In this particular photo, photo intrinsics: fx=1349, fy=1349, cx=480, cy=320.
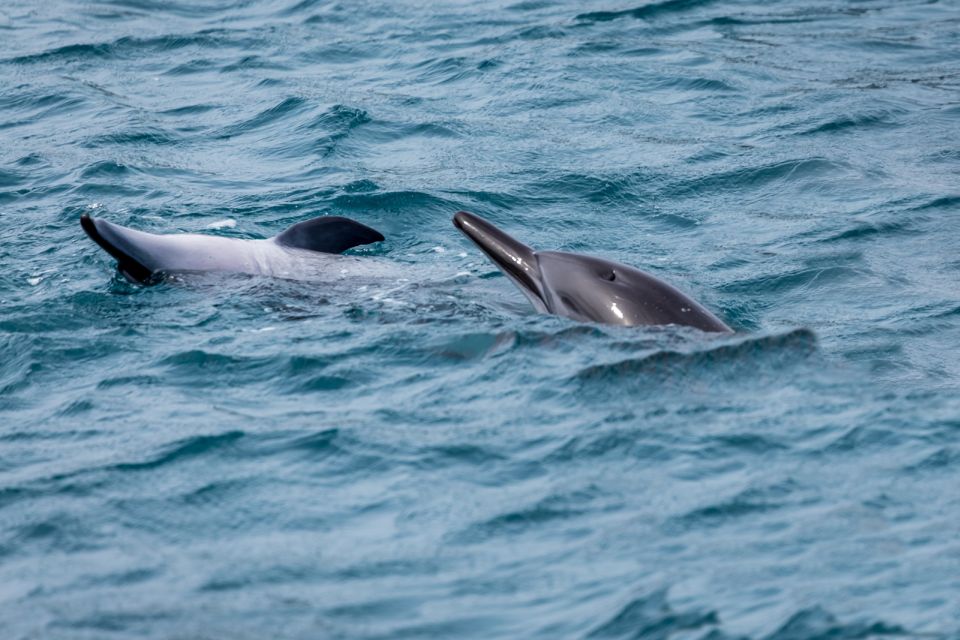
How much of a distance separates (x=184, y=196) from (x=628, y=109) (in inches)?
212

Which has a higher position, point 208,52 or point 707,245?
point 208,52

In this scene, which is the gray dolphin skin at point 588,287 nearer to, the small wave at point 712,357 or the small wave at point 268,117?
the small wave at point 712,357

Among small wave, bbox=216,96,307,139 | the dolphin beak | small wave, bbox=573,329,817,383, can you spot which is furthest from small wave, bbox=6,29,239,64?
small wave, bbox=573,329,817,383

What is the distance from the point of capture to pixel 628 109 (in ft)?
50.9

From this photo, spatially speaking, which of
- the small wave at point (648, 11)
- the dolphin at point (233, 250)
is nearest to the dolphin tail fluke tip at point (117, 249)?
the dolphin at point (233, 250)

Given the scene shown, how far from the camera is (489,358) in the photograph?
8406 mm

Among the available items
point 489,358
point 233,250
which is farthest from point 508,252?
point 233,250

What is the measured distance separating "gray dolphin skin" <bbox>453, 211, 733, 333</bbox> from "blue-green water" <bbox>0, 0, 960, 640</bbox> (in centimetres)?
21

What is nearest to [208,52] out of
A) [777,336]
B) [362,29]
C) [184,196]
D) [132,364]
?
[362,29]

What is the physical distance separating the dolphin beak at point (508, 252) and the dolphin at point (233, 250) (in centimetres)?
152

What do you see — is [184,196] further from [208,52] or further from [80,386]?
[208,52]

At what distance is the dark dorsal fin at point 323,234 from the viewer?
10.5 metres

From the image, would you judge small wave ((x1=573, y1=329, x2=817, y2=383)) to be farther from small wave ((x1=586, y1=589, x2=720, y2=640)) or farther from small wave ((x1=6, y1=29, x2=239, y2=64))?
small wave ((x1=6, y1=29, x2=239, y2=64))

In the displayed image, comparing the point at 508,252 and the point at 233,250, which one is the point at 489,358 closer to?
the point at 508,252
